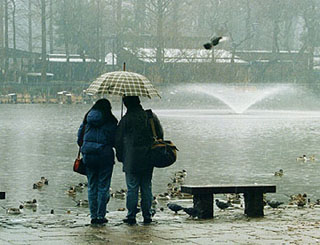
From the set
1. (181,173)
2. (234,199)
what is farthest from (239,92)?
(234,199)

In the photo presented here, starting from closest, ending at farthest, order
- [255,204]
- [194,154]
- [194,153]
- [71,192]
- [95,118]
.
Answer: [95,118]
[255,204]
[71,192]
[194,154]
[194,153]

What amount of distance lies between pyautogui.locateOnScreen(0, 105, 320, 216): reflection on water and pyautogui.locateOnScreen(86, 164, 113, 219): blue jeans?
2.63 m

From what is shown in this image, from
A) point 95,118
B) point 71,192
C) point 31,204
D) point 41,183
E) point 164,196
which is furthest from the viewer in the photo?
point 41,183

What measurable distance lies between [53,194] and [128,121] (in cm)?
551

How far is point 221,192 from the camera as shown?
1177 cm

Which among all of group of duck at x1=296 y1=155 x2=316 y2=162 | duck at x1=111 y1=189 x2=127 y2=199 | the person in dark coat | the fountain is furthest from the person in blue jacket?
the fountain

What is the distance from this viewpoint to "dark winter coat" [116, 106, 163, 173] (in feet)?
37.1

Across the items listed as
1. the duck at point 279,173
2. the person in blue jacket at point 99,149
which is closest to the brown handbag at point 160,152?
the person in blue jacket at point 99,149

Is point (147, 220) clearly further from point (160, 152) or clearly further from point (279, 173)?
point (279, 173)

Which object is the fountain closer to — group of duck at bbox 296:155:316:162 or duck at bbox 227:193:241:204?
group of duck at bbox 296:155:316:162

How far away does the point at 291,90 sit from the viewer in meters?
77.5

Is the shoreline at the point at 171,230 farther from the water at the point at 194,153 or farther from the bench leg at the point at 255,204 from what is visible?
the water at the point at 194,153

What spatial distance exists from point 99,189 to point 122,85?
4.48 feet

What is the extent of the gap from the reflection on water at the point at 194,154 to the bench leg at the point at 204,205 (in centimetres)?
290
